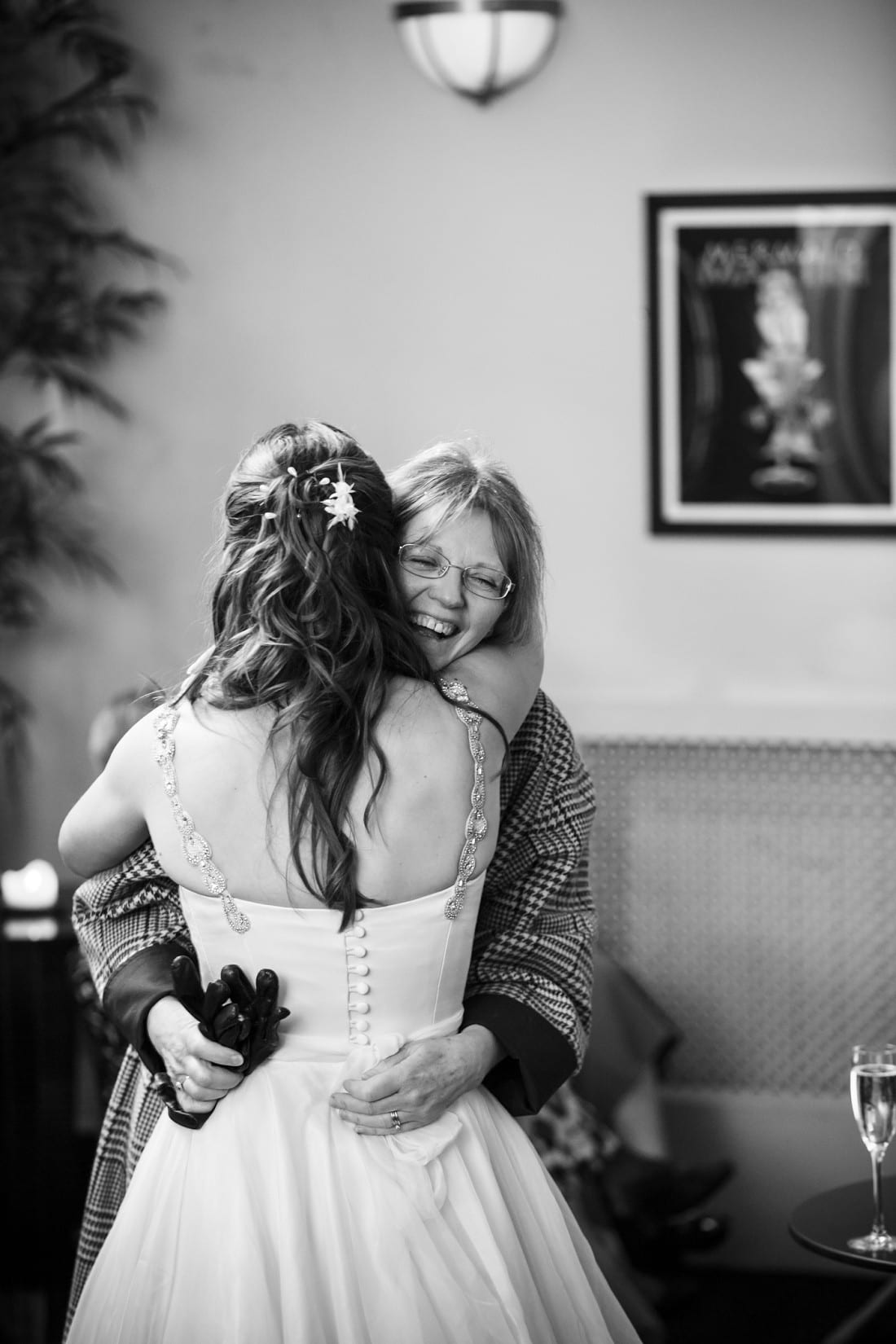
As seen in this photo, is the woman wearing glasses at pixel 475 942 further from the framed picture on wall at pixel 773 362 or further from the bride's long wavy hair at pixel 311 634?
the framed picture on wall at pixel 773 362

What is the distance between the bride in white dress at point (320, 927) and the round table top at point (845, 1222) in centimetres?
54

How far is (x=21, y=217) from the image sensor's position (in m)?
3.69

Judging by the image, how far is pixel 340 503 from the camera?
1.56 meters

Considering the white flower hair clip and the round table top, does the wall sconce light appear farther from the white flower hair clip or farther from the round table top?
the round table top

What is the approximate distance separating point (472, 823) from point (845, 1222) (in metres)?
1.03

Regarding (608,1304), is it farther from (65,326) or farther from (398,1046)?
(65,326)

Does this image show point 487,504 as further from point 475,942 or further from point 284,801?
point 475,942

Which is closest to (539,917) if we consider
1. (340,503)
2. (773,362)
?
(340,503)

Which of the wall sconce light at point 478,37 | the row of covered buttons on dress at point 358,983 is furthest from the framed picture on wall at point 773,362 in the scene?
the row of covered buttons on dress at point 358,983

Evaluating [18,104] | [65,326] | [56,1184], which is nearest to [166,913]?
[56,1184]

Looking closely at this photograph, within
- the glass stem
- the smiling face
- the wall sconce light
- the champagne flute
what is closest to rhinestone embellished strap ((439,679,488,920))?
the smiling face

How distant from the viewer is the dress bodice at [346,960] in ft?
5.24

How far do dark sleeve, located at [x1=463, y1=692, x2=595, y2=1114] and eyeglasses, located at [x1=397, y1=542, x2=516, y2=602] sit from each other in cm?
24

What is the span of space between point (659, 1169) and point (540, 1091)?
5.40 feet
